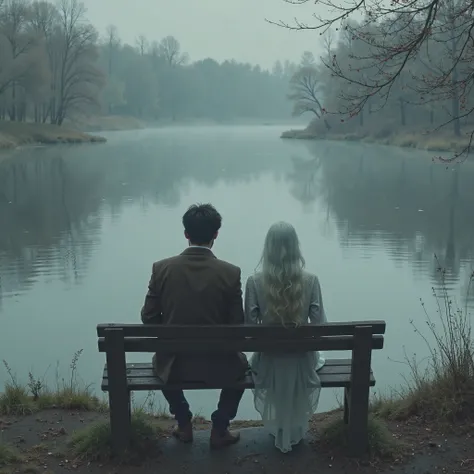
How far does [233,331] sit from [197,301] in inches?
10.7

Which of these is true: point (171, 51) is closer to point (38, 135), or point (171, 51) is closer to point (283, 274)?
point (38, 135)

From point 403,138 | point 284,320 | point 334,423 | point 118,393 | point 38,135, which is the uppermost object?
point 403,138

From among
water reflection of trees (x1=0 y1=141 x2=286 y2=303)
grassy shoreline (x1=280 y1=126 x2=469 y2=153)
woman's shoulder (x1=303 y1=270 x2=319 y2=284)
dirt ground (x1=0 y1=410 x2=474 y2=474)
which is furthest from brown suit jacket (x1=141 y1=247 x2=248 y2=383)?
grassy shoreline (x1=280 y1=126 x2=469 y2=153)

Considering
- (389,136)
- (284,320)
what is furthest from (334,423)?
(389,136)

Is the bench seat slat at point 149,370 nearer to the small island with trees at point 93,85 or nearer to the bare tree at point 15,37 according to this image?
the small island with trees at point 93,85

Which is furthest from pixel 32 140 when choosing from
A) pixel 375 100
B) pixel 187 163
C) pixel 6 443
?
pixel 6 443

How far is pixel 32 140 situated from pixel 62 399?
4813 centimetres

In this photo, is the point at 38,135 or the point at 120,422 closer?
the point at 120,422

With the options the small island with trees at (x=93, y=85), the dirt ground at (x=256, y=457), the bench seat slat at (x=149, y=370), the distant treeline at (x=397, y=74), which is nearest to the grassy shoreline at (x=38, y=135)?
the small island with trees at (x=93, y=85)

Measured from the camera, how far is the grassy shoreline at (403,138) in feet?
133

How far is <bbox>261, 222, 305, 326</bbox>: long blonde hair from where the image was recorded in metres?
3.61

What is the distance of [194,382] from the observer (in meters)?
3.71

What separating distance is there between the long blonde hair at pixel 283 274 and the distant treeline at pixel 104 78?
5047cm

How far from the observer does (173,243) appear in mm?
13586
